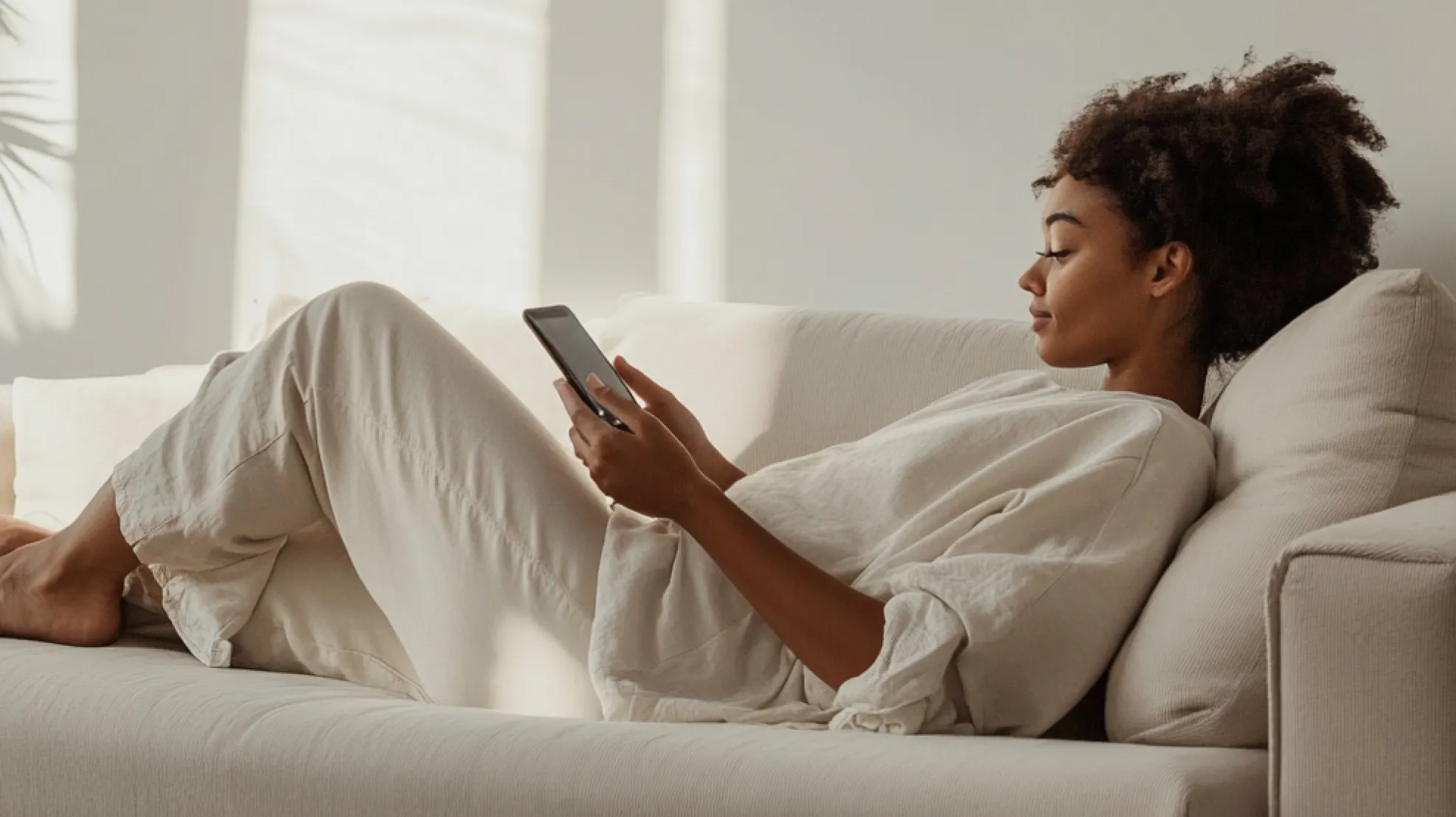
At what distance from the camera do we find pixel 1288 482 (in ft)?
4.32

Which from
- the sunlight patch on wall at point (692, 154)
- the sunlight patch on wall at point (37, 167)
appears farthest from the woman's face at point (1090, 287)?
the sunlight patch on wall at point (37, 167)

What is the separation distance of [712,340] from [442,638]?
67 cm

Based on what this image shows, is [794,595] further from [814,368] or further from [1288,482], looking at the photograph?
[814,368]

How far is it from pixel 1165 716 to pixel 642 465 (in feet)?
1.70

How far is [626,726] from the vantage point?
1.29 metres

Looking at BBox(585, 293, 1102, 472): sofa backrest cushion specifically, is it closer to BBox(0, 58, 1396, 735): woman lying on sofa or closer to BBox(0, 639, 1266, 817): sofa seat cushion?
BBox(0, 58, 1396, 735): woman lying on sofa

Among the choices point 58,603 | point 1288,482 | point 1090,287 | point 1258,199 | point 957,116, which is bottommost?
point 58,603

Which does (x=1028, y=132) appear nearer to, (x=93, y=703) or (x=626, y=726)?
(x=626, y=726)

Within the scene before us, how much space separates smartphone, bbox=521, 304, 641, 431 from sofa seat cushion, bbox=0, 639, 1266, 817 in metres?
0.34

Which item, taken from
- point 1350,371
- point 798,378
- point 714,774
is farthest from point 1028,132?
point 714,774

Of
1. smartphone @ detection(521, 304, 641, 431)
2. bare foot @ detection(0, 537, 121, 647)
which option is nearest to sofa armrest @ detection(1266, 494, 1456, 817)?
smartphone @ detection(521, 304, 641, 431)

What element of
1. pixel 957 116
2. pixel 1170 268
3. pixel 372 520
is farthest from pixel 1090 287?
pixel 372 520

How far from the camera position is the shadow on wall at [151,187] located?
3.08 metres

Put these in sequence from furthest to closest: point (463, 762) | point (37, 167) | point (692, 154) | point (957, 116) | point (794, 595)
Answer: point (37, 167), point (692, 154), point (957, 116), point (794, 595), point (463, 762)
